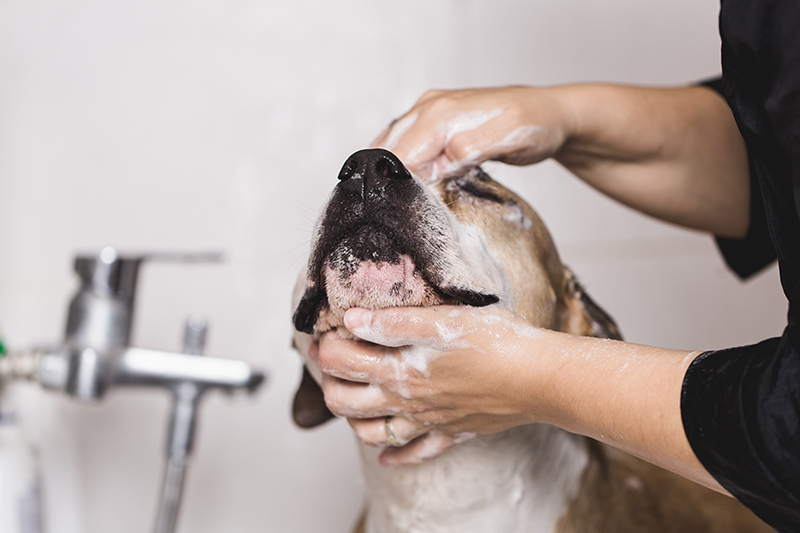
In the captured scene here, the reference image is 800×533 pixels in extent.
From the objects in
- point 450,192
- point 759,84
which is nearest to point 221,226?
point 450,192

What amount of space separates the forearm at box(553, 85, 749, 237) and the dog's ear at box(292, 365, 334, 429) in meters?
0.59

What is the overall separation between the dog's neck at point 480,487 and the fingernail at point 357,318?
31 cm

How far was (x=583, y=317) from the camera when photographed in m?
1.14

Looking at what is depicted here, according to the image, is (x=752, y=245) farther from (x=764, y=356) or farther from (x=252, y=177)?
(x=252, y=177)

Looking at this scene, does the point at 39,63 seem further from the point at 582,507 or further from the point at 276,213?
the point at 582,507

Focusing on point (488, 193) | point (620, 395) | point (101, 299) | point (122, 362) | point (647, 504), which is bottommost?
point (647, 504)

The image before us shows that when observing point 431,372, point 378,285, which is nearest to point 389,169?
point 378,285

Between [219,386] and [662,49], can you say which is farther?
[662,49]

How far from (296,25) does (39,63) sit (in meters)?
0.66

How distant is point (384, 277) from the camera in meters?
0.77

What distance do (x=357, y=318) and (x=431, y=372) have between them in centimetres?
11

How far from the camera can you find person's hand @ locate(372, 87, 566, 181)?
3.20 ft

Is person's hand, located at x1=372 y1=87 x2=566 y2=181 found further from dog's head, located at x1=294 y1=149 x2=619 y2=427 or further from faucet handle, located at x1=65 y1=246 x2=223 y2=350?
faucet handle, located at x1=65 y1=246 x2=223 y2=350

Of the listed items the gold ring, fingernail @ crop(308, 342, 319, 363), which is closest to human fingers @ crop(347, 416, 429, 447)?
the gold ring
